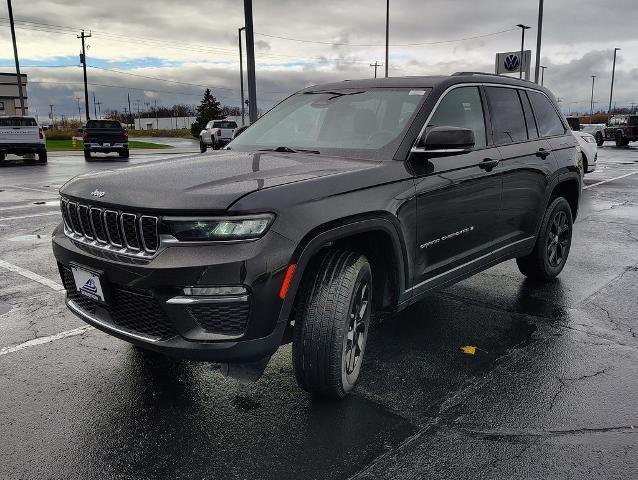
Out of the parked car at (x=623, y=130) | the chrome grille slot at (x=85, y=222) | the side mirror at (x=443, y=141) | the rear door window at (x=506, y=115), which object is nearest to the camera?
the chrome grille slot at (x=85, y=222)

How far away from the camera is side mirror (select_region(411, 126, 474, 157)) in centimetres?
360

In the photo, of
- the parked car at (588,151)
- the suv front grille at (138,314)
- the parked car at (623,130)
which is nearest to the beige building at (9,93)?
the parked car at (623,130)

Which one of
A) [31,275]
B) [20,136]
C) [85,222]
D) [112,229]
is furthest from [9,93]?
[112,229]

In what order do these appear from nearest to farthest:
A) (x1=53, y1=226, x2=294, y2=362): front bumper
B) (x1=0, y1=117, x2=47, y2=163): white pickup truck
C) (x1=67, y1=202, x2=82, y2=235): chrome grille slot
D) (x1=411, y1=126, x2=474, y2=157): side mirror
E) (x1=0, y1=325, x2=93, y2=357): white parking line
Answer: (x1=53, y1=226, x2=294, y2=362): front bumper → (x1=67, y1=202, x2=82, y2=235): chrome grille slot → (x1=411, y1=126, x2=474, y2=157): side mirror → (x1=0, y1=325, x2=93, y2=357): white parking line → (x1=0, y1=117, x2=47, y2=163): white pickup truck

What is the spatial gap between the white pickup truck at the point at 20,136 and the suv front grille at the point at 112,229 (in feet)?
71.5

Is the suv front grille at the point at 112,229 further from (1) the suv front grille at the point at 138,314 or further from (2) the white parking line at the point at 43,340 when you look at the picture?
(2) the white parking line at the point at 43,340

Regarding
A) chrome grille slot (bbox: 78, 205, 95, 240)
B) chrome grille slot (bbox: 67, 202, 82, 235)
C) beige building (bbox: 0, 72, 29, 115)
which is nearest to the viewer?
chrome grille slot (bbox: 78, 205, 95, 240)

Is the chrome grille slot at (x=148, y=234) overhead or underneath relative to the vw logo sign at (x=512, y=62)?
underneath

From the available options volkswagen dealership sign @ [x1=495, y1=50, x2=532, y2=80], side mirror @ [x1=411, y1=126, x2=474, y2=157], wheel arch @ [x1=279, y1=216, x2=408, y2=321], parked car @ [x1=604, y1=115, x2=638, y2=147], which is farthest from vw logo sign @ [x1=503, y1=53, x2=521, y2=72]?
wheel arch @ [x1=279, y1=216, x2=408, y2=321]

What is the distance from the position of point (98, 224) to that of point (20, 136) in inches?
882

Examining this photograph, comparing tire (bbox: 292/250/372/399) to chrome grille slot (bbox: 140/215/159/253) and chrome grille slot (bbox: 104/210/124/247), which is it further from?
chrome grille slot (bbox: 104/210/124/247)

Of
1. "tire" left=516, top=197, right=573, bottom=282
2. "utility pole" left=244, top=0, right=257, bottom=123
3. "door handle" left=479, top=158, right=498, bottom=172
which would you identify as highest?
"utility pole" left=244, top=0, right=257, bottom=123

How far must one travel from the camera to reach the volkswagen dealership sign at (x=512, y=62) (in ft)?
93.2

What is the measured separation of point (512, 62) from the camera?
1155 inches
